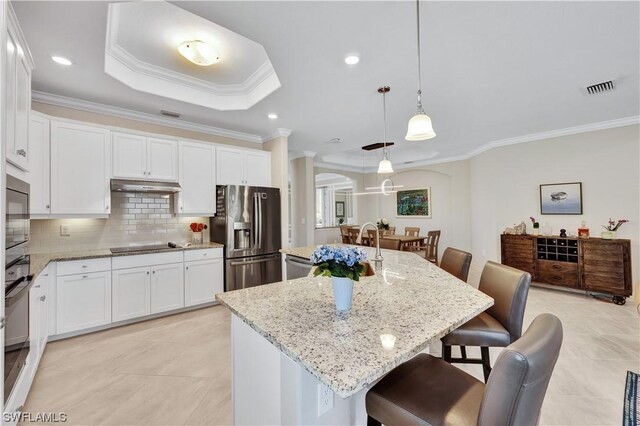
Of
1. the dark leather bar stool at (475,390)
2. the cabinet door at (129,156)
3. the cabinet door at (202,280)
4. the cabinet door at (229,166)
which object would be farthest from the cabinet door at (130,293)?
the dark leather bar stool at (475,390)

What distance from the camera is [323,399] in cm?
114

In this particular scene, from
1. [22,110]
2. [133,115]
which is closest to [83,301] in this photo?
[22,110]

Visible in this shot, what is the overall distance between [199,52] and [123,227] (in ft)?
8.09

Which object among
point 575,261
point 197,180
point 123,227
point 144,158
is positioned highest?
point 144,158

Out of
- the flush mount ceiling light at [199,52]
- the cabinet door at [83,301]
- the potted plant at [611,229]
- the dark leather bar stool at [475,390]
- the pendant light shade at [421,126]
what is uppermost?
the flush mount ceiling light at [199,52]

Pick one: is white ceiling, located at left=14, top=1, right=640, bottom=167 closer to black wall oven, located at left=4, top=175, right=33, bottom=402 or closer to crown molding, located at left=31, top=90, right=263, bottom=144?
crown molding, located at left=31, top=90, right=263, bottom=144

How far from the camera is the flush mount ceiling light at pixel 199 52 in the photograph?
8.19ft

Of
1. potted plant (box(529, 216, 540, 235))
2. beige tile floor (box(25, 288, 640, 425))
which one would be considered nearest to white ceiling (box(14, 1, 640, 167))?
potted plant (box(529, 216, 540, 235))

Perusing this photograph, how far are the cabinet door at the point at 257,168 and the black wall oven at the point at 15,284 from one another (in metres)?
2.64

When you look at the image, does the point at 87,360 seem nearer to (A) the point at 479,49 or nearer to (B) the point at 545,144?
(A) the point at 479,49

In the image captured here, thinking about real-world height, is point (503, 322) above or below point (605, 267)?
above

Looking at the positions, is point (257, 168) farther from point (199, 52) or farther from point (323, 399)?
point (323, 399)

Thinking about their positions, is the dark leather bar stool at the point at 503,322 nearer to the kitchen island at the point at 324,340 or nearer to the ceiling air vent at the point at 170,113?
the kitchen island at the point at 324,340

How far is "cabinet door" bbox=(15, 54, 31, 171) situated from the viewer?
66.4 inches
